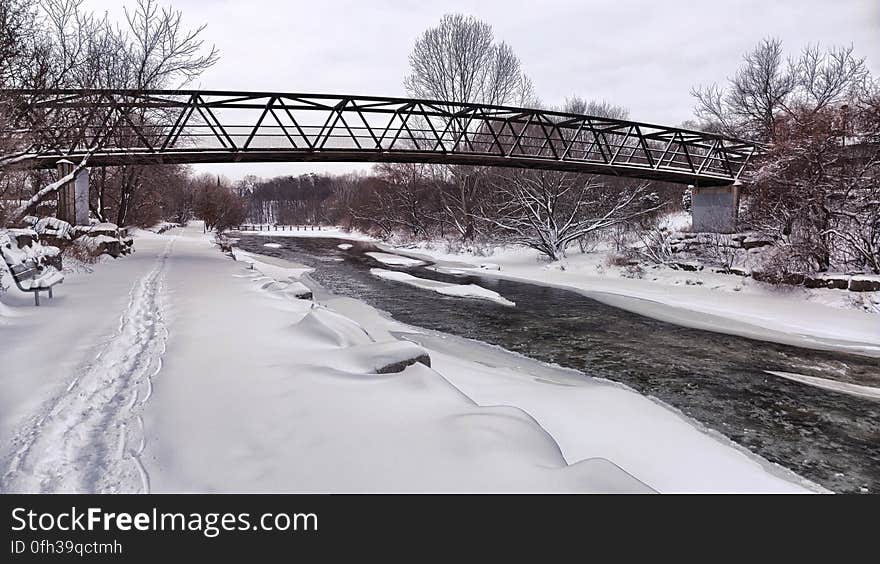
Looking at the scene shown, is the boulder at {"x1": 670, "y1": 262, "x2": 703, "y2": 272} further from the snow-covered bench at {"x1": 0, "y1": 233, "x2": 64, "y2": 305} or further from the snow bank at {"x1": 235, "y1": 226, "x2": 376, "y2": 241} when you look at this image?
the snow bank at {"x1": 235, "y1": 226, "x2": 376, "y2": 241}

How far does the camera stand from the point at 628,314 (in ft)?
49.0

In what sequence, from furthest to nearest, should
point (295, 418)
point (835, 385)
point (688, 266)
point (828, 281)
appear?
point (688, 266), point (828, 281), point (835, 385), point (295, 418)

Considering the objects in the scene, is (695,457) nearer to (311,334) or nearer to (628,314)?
(311,334)

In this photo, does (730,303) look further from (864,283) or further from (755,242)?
(755,242)

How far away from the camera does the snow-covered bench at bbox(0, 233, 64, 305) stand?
27.8 ft

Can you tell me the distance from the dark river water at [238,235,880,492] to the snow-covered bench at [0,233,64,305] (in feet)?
24.3

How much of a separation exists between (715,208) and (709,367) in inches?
682

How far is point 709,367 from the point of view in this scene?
9406 mm

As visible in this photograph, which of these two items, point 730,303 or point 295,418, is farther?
point 730,303

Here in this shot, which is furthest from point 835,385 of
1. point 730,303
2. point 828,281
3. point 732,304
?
point 828,281

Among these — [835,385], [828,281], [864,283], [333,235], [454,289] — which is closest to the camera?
[835,385]

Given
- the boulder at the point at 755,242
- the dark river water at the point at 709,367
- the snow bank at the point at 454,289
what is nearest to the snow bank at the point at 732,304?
the dark river water at the point at 709,367

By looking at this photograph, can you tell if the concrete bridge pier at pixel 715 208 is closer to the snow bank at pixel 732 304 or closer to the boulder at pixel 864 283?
the snow bank at pixel 732 304

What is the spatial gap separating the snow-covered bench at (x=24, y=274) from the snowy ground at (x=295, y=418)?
345mm
